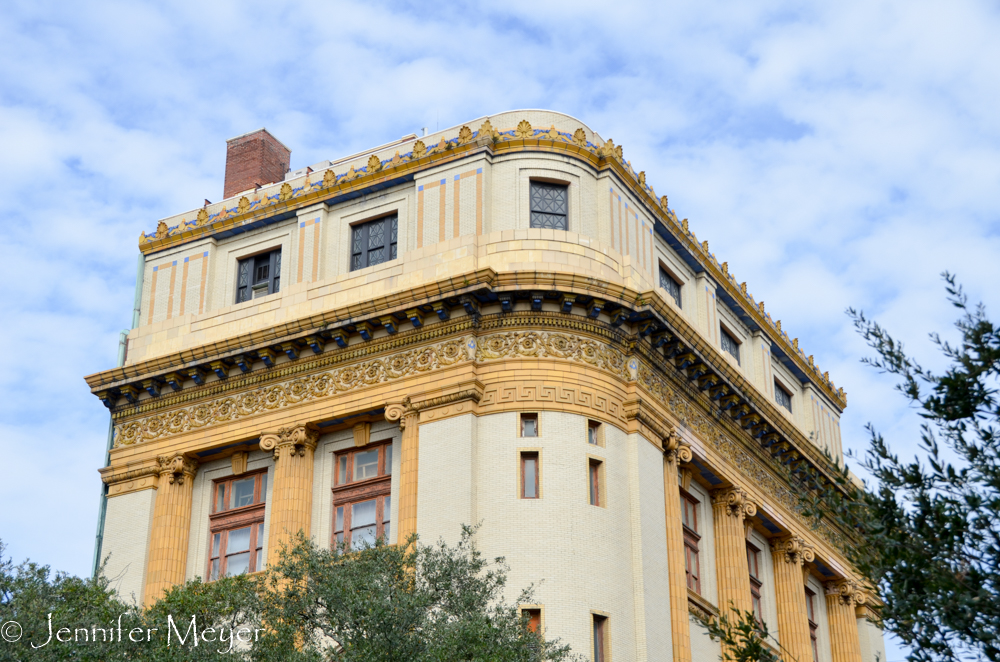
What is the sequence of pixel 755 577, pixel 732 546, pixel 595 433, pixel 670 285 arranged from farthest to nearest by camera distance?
pixel 755 577 → pixel 670 285 → pixel 732 546 → pixel 595 433

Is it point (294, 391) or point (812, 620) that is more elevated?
point (294, 391)

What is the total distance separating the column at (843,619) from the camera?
56812mm

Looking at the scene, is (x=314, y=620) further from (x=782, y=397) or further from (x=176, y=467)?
(x=782, y=397)

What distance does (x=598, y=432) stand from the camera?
140 ft

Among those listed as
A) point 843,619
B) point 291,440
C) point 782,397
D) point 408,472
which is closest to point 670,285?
point 782,397

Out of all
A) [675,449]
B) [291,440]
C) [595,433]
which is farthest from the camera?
[675,449]

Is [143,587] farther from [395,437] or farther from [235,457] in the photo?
[395,437]

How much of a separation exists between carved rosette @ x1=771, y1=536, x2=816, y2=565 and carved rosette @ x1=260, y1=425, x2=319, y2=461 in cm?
1816

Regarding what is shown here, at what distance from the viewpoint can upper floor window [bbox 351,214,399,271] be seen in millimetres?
47062

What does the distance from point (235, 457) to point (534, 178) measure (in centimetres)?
1269

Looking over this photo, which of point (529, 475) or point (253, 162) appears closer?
point (529, 475)

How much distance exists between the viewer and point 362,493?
43.8 meters

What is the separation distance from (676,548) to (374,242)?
13.5m

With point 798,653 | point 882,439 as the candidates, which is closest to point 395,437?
point 798,653
